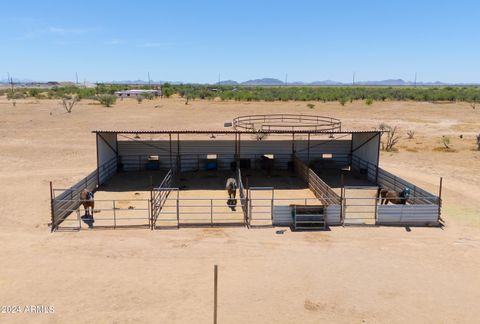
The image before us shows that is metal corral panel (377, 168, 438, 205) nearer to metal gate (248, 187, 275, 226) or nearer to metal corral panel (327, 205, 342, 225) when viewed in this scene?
metal corral panel (327, 205, 342, 225)

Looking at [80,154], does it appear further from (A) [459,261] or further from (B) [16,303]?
(A) [459,261]

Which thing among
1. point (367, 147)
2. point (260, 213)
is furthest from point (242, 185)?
point (367, 147)

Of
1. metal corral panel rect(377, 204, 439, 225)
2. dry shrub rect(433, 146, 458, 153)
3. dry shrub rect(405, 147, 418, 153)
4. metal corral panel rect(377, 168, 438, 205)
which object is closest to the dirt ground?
metal corral panel rect(377, 204, 439, 225)

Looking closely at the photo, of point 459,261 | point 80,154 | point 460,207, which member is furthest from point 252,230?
point 80,154

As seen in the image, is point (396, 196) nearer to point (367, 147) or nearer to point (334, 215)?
point (334, 215)

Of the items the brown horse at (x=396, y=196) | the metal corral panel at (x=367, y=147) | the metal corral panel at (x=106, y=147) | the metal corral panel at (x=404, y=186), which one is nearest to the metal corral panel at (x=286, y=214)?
the brown horse at (x=396, y=196)

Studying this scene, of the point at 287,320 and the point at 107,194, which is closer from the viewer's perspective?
the point at 287,320
